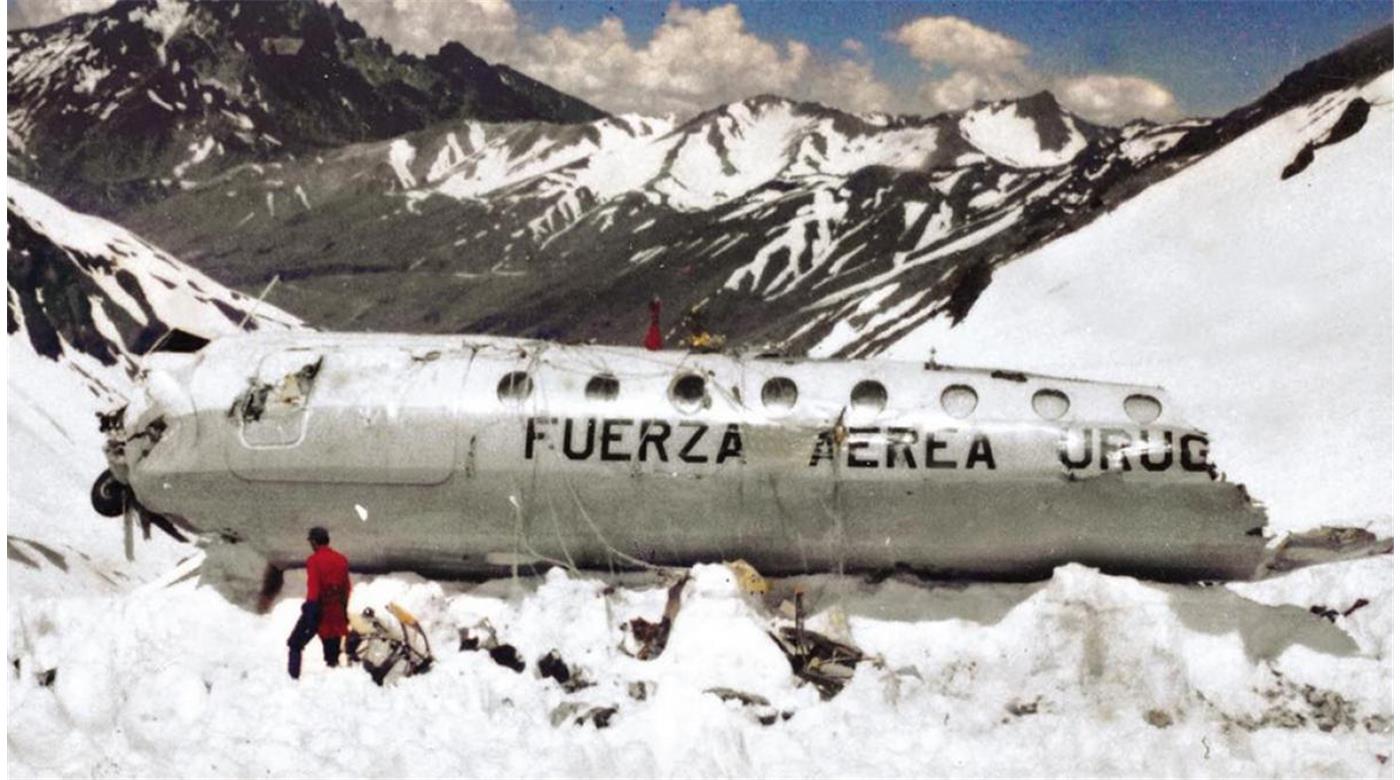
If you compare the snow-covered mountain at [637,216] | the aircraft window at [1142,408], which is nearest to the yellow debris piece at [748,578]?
the aircraft window at [1142,408]

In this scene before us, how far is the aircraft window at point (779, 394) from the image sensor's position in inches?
497

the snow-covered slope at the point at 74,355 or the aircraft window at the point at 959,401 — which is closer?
the aircraft window at the point at 959,401

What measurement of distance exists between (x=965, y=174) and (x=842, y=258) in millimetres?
11060

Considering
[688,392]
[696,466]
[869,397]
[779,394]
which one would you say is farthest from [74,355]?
[869,397]

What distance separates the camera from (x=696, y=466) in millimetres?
12445

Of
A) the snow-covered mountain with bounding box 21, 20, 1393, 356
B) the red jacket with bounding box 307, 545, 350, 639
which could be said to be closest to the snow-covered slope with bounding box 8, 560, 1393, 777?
the red jacket with bounding box 307, 545, 350, 639

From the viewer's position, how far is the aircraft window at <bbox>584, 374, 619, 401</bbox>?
12.7 metres

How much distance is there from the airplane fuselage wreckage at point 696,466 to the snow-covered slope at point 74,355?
9.31 feet

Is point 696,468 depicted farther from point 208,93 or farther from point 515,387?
point 208,93

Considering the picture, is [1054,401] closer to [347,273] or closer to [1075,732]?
[1075,732]

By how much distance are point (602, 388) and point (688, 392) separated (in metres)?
0.97

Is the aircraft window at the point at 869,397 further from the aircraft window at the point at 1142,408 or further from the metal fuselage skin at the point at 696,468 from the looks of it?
the aircraft window at the point at 1142,408

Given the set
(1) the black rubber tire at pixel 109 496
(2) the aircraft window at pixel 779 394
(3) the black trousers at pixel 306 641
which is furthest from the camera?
(1) the black rubber tire at pixel 109 496

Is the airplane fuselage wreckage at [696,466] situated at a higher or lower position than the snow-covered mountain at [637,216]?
lower
